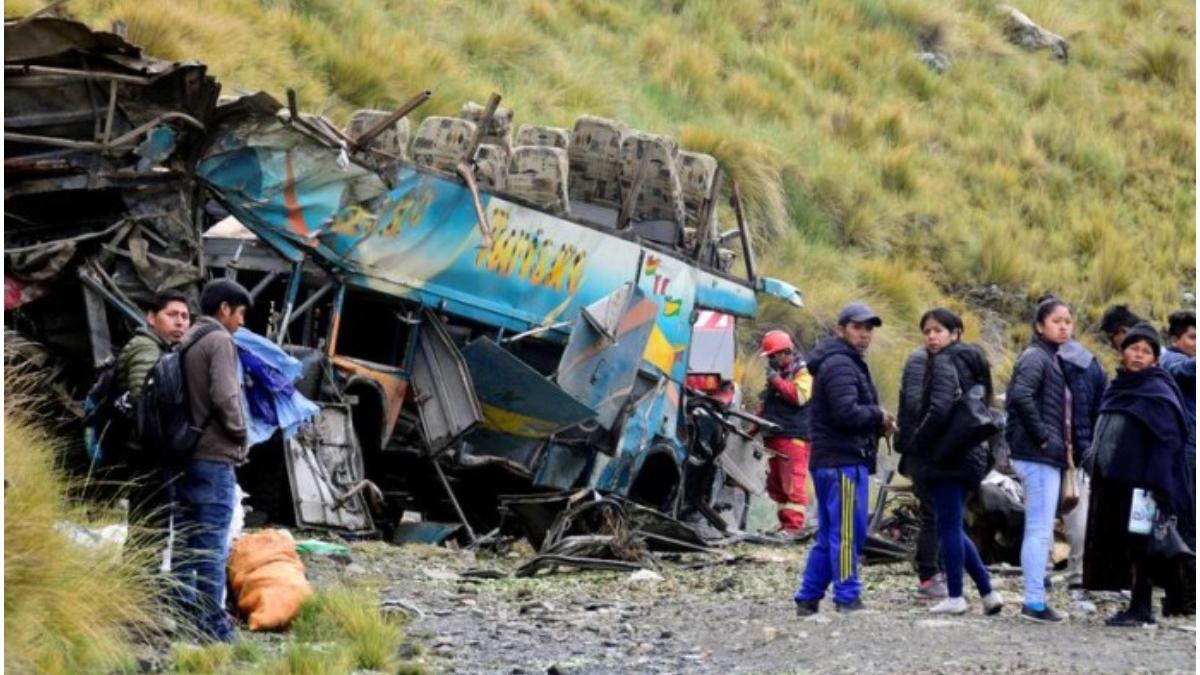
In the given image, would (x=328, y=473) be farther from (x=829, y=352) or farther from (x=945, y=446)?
(x=945, y=446)

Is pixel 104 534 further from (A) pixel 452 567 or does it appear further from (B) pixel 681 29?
(B) pixel 681 29

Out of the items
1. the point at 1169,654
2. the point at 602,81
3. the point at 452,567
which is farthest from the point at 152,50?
the point at 1169,654

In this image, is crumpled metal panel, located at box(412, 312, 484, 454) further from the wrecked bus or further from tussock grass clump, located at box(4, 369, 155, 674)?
tussock grass clump, located at box(4, 369, 155, 674)

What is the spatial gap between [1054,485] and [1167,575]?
72 centimetres

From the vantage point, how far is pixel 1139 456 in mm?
10789

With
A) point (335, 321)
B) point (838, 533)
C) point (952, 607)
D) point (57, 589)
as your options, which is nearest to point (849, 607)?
point (838, 533)

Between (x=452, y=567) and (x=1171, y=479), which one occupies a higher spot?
(x=1171, y=479)

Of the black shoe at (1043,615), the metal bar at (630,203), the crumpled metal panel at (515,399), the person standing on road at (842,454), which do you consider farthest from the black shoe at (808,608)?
the metal bar at (630,203)

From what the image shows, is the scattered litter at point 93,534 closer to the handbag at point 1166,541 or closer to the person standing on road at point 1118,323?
the handbag at point 1166,541

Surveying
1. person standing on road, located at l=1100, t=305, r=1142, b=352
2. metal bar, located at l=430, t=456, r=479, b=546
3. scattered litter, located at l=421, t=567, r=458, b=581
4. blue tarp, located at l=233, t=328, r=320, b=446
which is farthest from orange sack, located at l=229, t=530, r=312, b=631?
person standing on road, located at l=1100, t=305, r=1142, b=352

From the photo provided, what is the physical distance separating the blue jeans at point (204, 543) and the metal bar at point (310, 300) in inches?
182

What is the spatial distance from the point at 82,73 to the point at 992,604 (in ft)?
19.1

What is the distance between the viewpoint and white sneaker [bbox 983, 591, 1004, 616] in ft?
36.7

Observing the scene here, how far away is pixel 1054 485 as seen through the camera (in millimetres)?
11062
